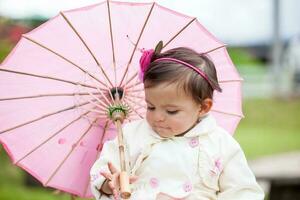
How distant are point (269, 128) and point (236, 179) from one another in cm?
1409

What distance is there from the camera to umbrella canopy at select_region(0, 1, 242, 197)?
303 centimetres

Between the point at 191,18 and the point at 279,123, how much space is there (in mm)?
14120

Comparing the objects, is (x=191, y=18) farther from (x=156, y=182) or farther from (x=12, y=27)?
(x=12, y=27)

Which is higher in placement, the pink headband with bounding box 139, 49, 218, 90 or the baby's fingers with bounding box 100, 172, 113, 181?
the pink headband with bounding box 139, 49, 218, 90

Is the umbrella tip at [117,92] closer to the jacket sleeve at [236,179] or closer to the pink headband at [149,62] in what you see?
the pink headband at [149,62]

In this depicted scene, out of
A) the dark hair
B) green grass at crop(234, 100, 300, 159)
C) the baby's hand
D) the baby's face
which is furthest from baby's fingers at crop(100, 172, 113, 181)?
green grass at crop(234, 100, 300, 159)

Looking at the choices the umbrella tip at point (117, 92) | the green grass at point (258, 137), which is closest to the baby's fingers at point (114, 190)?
the umbrella tip at point (117, 92)

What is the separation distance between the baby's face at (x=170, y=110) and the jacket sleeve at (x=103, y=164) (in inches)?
8.4

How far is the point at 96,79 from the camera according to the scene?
10.1 feet

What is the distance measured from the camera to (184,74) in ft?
8.66

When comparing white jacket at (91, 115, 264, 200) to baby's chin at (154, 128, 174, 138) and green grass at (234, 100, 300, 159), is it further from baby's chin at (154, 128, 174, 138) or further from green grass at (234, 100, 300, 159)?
green grass at (234, 100, 300, 159)

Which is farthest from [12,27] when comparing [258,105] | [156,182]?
[258,105]

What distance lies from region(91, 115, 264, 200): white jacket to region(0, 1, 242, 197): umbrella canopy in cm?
37

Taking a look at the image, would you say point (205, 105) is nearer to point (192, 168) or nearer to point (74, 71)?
point (192, 168)
